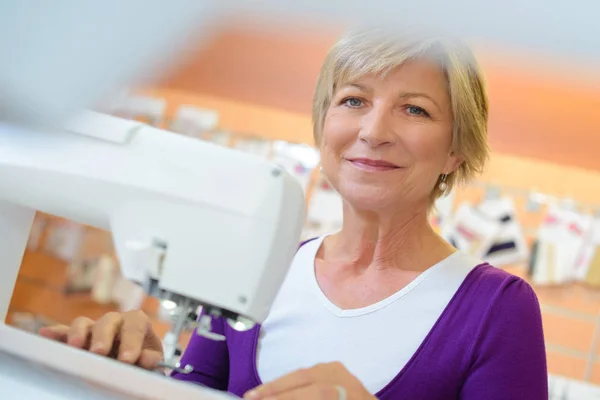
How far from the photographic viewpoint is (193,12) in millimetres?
594

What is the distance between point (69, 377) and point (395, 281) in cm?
58

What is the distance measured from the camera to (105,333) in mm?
915

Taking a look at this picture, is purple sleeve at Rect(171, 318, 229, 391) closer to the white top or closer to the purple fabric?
the white top

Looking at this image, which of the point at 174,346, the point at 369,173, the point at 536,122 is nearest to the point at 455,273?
the point at 369,173

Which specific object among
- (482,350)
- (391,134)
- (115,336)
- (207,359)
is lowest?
(207,359)

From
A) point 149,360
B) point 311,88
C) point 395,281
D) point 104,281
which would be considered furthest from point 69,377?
point 104,281

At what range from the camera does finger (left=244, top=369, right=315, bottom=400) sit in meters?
0.76

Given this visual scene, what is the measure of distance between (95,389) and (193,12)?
39 cm

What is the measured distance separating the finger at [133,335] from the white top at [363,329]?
0.84 ft

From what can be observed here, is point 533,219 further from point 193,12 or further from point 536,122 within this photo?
point 193,12

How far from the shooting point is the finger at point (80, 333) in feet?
2.98

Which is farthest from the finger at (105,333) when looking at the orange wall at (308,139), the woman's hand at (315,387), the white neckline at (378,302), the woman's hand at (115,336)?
the orange wall at (308,139)

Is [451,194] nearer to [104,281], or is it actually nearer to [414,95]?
[104,281]

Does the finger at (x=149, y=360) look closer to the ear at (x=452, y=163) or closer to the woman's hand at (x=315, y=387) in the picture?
the woman's hand at (x=315, y=387)
